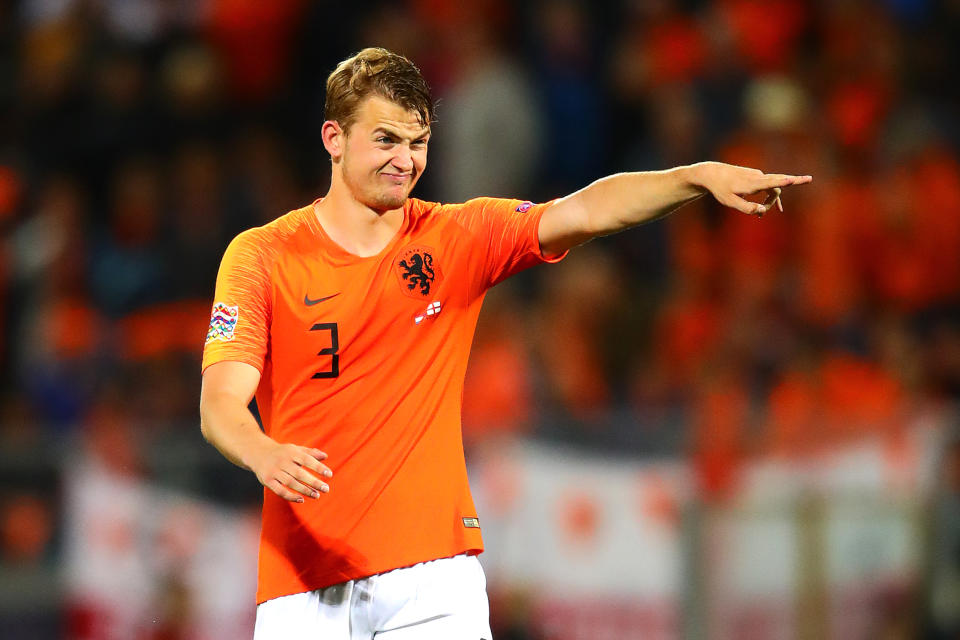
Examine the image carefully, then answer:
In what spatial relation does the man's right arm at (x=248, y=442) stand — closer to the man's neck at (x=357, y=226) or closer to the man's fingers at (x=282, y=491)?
the man's fingers at (x=282, y=491)

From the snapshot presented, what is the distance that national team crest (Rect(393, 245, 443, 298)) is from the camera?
4586mm

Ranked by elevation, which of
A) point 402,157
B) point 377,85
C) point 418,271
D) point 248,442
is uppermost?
point 377,85

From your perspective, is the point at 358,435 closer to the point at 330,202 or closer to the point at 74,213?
the point at 330,202

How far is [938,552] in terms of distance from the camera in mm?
8211

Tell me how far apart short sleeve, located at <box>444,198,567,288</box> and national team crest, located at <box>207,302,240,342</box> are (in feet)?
2.61

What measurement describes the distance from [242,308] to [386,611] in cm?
98

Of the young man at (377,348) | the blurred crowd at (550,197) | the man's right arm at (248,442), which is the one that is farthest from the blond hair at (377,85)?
the blurred crowd at (550,197)

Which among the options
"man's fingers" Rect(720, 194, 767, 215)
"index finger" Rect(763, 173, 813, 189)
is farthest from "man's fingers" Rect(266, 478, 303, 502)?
"index finger" Rect(763, 173, 813, 189)

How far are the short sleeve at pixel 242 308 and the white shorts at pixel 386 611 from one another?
2.34 ft

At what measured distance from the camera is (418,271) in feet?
15.1

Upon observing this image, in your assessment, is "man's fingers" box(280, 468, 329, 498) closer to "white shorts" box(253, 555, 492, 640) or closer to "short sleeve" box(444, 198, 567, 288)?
"white shorts" box(253, 555, 492, 640)

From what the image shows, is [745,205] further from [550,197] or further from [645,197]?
[550,197]

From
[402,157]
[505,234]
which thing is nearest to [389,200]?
[402,157]

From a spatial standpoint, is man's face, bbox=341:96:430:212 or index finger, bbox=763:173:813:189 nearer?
index finger, bbox=763:173:813:189
